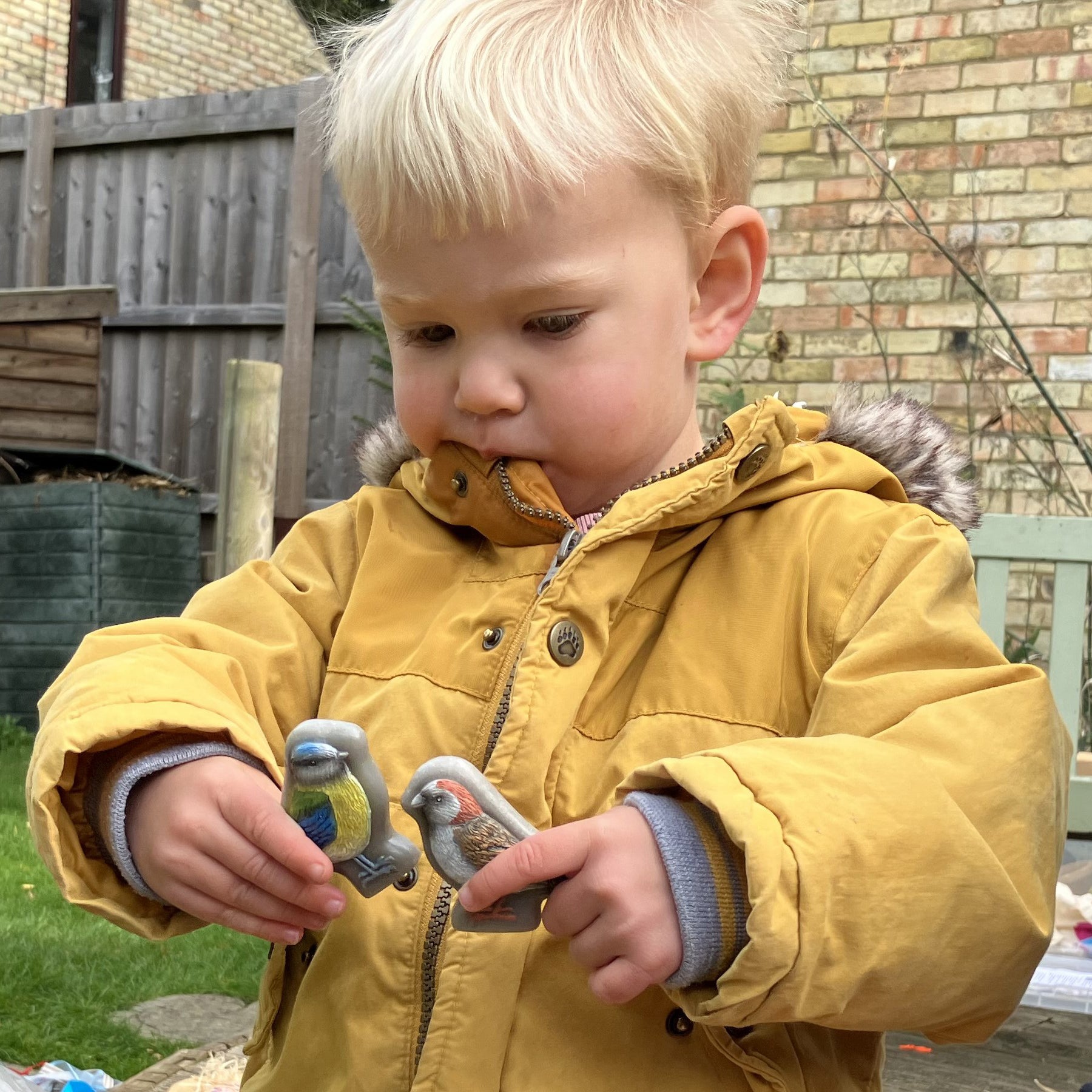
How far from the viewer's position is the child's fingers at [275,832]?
1.06 meters

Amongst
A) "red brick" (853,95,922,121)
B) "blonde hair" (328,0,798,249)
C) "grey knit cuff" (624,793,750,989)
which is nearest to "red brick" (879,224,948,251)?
"red brick" (853,95,922,121)

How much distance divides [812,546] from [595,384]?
260 mm

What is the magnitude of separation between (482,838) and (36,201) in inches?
317

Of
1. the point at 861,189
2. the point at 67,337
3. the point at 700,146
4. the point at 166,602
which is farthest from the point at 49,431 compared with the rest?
the point at 700,146

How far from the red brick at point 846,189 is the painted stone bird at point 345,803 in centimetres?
495

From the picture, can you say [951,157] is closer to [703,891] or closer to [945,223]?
[945,223]

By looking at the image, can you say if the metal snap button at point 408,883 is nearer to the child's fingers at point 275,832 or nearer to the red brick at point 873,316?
the child's fingers at point 275,832

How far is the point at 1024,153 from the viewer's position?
5.31 meters

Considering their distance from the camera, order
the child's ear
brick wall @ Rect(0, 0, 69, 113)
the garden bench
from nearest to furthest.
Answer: the child's ear < the garden bench < brick wall @ Rect(0, 0, 69, 113)

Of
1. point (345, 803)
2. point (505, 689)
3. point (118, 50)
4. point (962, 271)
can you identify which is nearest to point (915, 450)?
point (505, 689)

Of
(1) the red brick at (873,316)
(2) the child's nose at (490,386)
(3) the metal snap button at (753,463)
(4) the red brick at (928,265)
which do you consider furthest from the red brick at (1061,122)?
(2) the child's nose at (490,386)

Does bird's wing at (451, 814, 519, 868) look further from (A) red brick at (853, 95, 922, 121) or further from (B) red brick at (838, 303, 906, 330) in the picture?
(A) red brick at (853, 95, 922, 121)

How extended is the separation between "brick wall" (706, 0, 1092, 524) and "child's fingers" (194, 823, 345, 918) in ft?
14.0

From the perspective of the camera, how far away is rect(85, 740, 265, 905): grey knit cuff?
121cm
